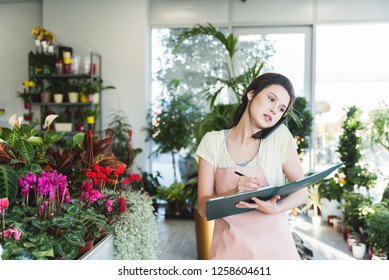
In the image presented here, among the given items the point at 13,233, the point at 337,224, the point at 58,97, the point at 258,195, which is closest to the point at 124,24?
the point at 58,97

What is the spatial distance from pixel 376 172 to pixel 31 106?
3.71 meters

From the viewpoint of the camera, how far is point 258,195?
902 millimetres

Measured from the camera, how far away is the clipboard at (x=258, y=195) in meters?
0.86

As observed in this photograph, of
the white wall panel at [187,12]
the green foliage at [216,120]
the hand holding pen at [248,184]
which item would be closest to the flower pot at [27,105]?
the white wall panel at [187,12]

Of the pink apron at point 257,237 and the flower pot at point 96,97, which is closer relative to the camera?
the pink apron at point 257,237

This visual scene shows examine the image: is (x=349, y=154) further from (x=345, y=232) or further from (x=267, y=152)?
(x=267, y=152)

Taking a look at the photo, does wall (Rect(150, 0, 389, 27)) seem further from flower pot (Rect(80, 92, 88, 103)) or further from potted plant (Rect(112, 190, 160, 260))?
potted plant (Rect(112, 190, 160, 260))

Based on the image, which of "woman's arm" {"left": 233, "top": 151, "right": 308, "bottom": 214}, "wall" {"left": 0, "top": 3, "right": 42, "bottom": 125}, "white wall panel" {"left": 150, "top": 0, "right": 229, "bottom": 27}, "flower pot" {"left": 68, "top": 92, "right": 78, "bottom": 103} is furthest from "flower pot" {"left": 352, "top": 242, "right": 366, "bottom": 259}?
"wall" {"left": 0, "top": 3, "right": 42, "bottom": 125}

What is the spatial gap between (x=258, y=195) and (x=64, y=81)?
432 centimetres

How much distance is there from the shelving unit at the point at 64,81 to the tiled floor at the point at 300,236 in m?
1.49

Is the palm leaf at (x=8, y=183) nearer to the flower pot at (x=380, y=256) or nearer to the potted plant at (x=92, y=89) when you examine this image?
the flower pot at (x=380, y=256)

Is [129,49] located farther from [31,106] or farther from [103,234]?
[103,234]

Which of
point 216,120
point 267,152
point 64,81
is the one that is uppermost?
point 64,81

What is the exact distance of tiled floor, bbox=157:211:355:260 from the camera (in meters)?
3.19
